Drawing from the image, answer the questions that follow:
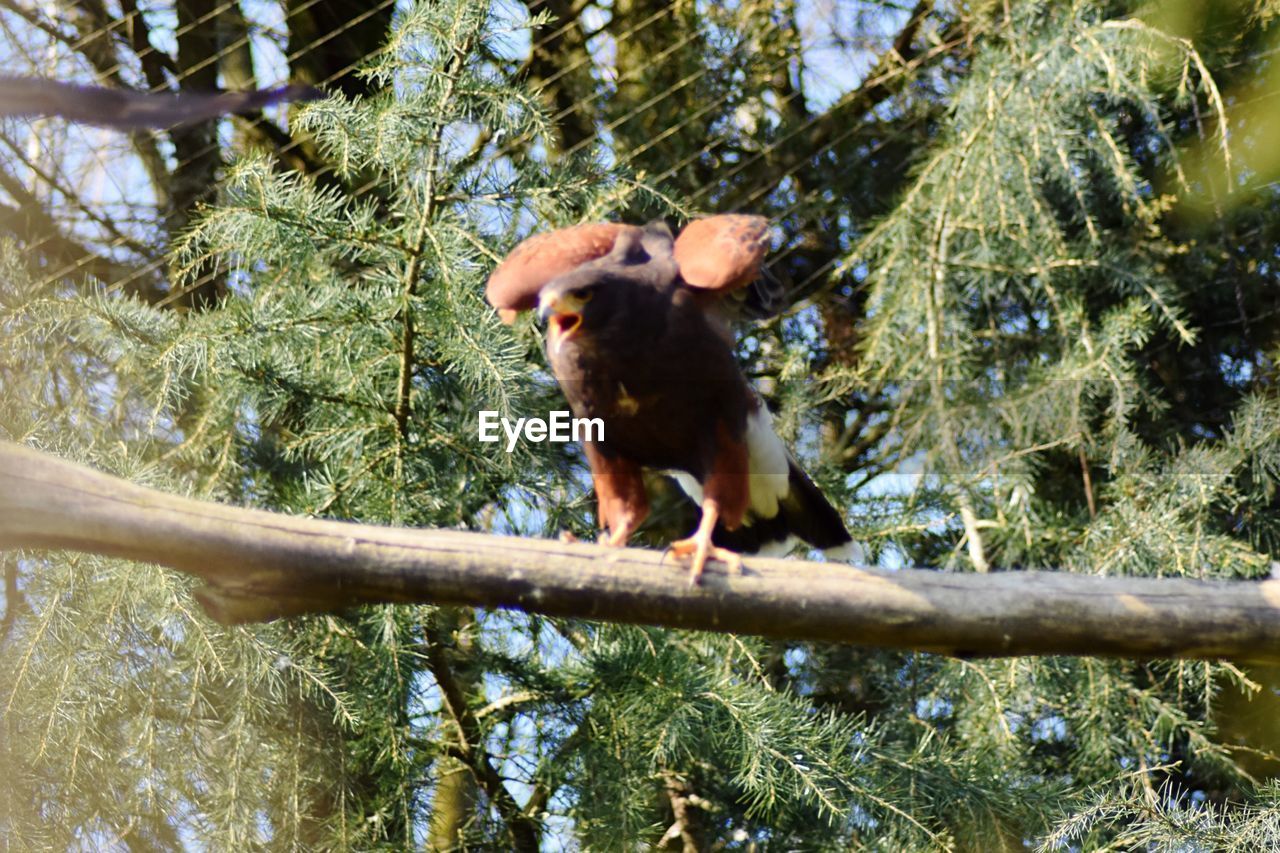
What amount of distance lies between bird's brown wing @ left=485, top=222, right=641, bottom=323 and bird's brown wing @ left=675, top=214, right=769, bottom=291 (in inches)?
5.9

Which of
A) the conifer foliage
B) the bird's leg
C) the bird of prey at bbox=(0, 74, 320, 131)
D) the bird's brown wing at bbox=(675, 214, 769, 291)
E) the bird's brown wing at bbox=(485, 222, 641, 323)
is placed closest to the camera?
the bird of prey at bbox=(0, 74, 320, 131)

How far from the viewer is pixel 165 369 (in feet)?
6.93

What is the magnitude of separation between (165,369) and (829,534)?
117 cm

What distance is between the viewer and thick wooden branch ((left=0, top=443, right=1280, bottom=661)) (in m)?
1.41

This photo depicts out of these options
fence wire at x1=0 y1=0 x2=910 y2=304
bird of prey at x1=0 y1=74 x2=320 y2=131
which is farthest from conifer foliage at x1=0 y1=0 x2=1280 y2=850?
bird of prey at x1=0 y1=74 x2=320 y2=131

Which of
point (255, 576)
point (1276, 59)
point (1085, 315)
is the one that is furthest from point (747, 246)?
point (1276, 59)

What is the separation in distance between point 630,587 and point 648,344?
397mm

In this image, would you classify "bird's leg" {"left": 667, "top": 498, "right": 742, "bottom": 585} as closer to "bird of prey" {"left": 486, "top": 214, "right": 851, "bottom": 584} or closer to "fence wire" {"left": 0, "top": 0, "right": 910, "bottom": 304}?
"bird of prey" {"left": 486, "top": 214, "right": 851, "bottom": 584}

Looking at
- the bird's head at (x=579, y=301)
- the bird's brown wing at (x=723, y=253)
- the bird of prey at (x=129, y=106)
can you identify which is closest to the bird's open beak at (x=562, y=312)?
the bird's head at (x=579, y=301)

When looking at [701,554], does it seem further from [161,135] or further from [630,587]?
[161,135]

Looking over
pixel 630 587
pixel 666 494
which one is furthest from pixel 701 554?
pixel 666 494

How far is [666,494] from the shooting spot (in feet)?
9.61

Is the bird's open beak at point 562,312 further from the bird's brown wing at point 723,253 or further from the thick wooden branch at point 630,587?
the thick wooden branch at point 630,587

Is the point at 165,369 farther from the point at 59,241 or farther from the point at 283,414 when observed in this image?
the point at 59,241
